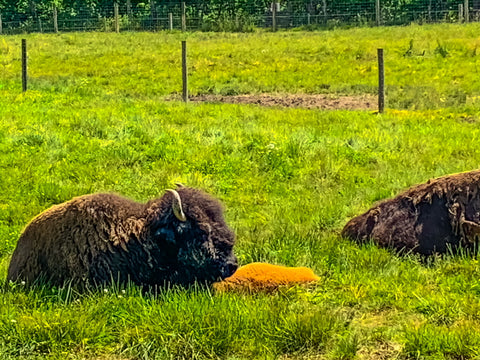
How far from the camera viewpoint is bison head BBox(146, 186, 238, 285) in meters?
5.48

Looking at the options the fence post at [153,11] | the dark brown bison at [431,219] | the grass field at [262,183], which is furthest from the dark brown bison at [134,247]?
the fence post at [153,11]

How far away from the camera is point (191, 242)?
17.9 feet

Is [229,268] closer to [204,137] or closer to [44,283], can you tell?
[44,283]

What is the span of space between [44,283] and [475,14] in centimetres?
4661

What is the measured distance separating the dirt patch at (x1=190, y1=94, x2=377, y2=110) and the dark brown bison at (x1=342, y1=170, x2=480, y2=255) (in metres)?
10.7

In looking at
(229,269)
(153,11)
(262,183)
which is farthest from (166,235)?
(153,11)

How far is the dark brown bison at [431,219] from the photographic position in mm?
6730

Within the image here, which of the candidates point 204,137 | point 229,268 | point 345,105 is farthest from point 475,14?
point 229,268

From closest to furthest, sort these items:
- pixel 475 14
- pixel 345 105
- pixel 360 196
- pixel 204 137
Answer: pixel 360 196 → pixel 204 137 → pixel 345 105 → pixel 475 14

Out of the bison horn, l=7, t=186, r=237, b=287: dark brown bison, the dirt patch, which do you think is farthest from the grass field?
the dirt patch

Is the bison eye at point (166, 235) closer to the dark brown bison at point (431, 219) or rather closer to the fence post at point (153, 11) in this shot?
the dark brown bison at point (431, 219)

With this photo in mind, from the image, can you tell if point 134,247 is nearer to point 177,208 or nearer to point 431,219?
point 177,208

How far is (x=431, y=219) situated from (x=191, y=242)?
276cm

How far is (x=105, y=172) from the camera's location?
10.4m
